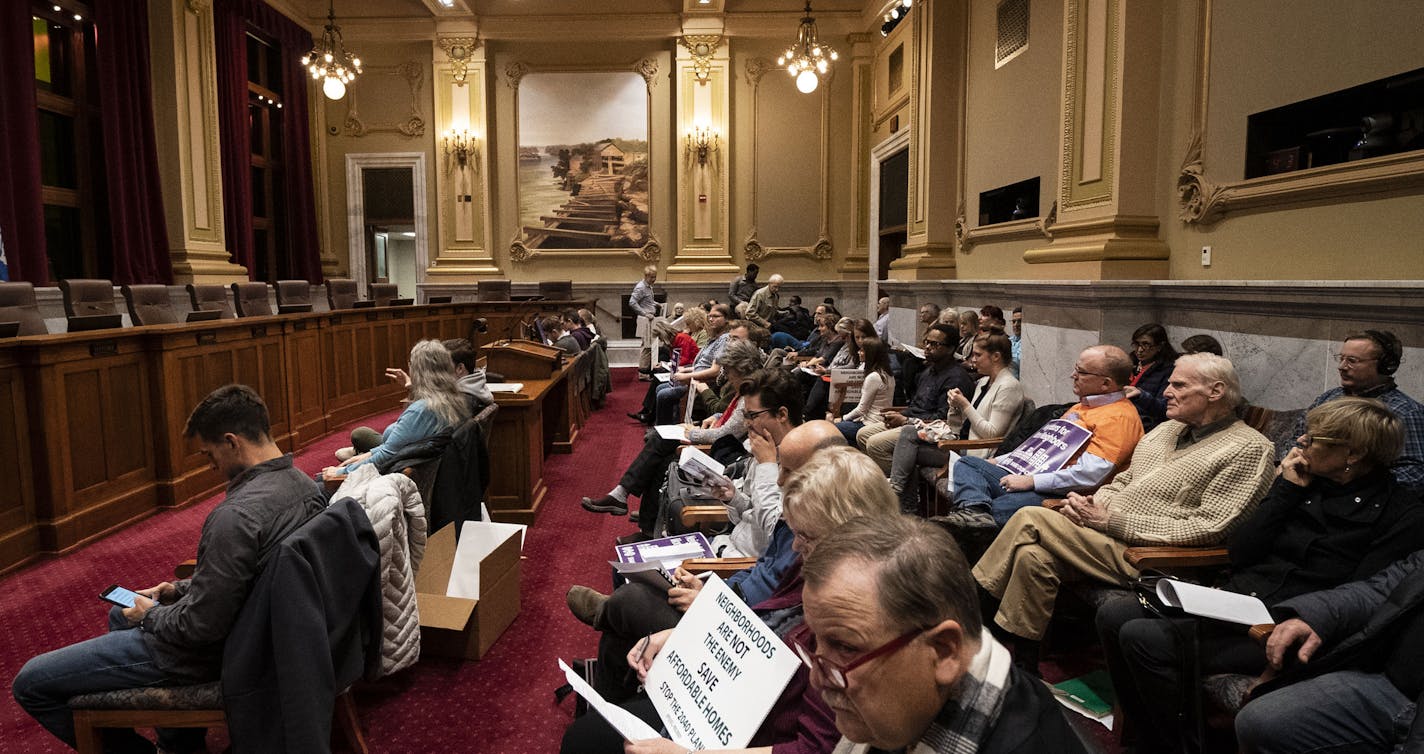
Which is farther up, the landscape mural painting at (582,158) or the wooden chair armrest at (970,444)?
the landscape mural painting at (582,158)

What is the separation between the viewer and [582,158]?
13.5 metres

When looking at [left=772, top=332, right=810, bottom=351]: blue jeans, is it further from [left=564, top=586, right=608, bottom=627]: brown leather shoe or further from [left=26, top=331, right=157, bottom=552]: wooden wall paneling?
[left=564, top=586, right=608, bottom=627]: brown leather shoe

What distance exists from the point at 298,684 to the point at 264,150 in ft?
39.1

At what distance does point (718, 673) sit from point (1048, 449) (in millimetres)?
2371

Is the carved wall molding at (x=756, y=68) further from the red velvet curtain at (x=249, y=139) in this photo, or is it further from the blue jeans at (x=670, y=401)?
the blue jeans at (x=670, y=401)

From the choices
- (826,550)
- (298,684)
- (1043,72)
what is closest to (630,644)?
(298,684)

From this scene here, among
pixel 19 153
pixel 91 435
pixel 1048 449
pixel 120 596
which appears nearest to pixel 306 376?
pixel 91 435

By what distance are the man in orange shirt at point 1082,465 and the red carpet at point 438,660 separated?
5.40ft

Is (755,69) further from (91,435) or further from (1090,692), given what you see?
(1090,692)

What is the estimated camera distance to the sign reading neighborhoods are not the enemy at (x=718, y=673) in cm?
164

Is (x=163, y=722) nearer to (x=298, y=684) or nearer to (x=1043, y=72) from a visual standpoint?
(x=298, y=684)

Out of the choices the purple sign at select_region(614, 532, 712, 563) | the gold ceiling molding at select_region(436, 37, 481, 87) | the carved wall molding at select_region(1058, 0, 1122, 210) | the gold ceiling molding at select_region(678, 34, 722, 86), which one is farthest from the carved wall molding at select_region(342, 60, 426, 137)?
the purple sign at select_region(614, 532, 712, 563)

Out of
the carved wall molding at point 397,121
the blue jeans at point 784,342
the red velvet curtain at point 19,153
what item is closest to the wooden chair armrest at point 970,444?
the blue jeans at point 784,342

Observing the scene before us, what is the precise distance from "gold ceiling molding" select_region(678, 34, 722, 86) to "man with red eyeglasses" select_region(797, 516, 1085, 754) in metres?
12.8
